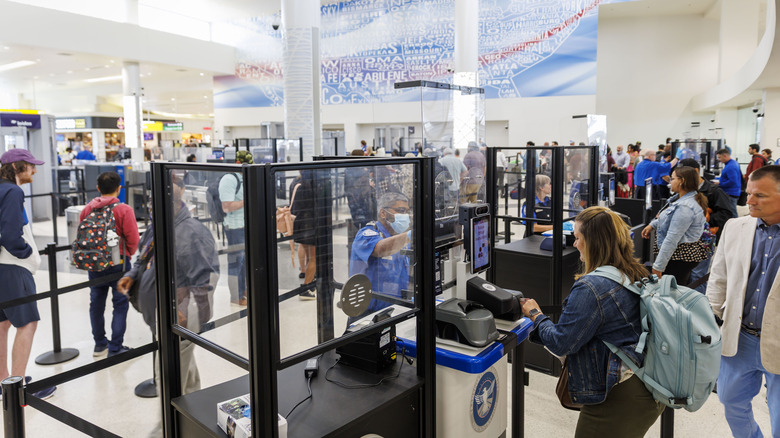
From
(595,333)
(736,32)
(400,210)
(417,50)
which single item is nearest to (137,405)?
(400,210)

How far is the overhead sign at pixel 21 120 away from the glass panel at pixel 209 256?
11088 millimetres

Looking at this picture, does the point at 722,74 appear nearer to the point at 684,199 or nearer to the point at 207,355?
the point at 684,199

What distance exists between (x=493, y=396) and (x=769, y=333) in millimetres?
1217

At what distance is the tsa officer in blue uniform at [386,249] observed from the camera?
2.16 metres

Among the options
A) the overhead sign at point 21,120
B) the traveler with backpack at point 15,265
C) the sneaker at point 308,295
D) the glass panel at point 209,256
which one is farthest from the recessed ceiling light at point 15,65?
the sneaker at point 308,295

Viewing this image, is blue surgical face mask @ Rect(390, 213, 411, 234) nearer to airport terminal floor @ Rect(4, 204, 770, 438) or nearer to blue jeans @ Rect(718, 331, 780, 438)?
airport terminal floor @ Rect(4, 204, 770, 438)

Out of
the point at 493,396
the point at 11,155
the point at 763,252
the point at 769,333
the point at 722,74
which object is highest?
the point at 722,74

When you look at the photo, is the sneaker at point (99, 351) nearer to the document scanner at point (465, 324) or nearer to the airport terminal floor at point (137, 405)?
the airport terminal floor at point (137, 405)

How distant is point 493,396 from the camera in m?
2.69

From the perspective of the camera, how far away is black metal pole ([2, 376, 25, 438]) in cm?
208

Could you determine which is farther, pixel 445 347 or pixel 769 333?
pixel 445 347

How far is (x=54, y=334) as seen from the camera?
14.3 feet

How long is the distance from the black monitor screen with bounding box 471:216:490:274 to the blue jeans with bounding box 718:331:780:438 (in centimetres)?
122

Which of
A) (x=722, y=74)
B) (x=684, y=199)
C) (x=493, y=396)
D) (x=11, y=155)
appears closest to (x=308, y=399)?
(x=493, y=396)
